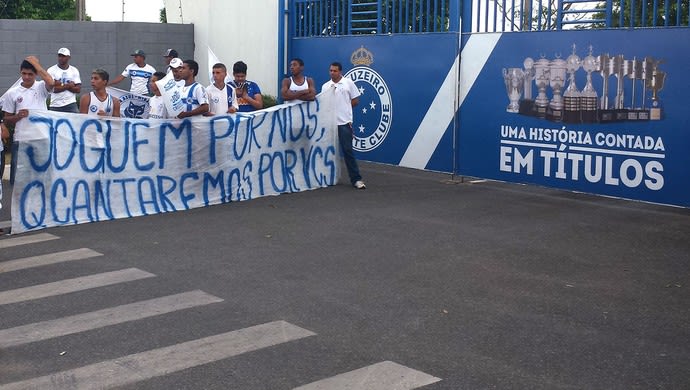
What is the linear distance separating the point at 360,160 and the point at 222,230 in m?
6.46

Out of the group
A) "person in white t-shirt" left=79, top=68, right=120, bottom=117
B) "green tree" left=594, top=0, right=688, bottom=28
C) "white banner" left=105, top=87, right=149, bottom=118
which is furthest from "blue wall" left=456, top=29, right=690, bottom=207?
"white banner" left=105, top=87, right=149, bottom=118

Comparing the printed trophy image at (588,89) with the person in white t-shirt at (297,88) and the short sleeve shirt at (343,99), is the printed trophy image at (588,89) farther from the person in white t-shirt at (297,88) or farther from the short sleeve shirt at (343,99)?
the person in white t-shirt at (297,88)

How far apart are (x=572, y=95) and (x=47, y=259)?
6969 mm

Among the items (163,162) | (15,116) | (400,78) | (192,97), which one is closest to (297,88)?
(192,97)

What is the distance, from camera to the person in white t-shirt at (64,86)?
1438cm

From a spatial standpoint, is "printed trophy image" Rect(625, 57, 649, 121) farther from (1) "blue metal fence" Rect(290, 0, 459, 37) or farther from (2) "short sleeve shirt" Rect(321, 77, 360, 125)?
(2) "short sleeve shirt" Rect(321, 77, 360, 125)

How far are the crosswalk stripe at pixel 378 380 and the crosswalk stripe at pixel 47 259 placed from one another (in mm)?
3946

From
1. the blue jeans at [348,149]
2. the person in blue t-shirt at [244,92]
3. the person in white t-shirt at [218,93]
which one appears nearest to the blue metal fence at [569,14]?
the blue jeans at [348,149]

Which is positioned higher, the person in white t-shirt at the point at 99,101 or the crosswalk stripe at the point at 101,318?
the person in white t-shirt at the point at 99,101

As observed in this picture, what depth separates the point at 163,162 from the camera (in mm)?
11453

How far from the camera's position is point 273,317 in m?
6.75

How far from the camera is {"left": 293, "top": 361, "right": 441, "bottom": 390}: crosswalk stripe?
5.33 meters

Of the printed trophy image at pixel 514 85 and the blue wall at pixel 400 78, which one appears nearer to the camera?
the printed trophy image at pixel 514 85

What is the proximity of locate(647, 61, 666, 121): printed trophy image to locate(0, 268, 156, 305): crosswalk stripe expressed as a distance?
6554 mm
